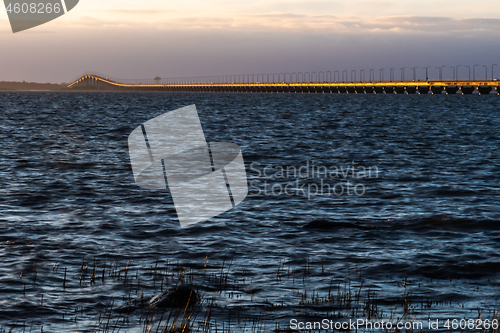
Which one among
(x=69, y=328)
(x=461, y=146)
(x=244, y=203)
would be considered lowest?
(x=461, y=146)

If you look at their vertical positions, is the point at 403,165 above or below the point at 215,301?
below

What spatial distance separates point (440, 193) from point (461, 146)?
22.2 m

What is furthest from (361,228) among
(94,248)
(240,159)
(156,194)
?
(240,159)

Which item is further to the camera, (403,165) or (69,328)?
(403,165)

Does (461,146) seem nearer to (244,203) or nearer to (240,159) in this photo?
(240,159)

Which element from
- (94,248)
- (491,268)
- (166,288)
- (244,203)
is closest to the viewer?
(166,288)

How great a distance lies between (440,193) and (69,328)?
58.4 ft

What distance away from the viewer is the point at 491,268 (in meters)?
13.8

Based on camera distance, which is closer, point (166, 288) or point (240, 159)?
point (166, 288)

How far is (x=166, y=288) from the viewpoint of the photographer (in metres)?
12.2

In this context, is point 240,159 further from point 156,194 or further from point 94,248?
point 94,248

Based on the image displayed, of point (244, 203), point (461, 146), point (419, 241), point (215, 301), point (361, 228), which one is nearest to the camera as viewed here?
point (215, 301)

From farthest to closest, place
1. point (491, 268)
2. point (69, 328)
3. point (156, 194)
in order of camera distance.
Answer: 1. point (156, 194)
2. point (491, 268)
3. point (69, 328)

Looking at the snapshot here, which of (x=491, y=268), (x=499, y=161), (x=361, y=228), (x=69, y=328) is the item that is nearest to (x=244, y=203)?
(x=361, y=228)
